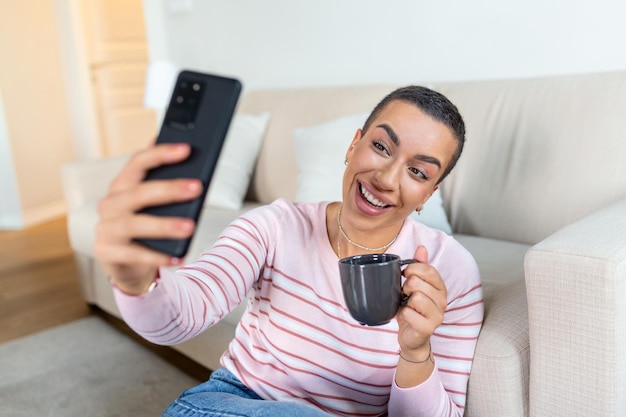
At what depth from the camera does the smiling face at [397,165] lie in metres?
0.95

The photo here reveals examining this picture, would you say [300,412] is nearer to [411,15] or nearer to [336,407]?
[336,407]

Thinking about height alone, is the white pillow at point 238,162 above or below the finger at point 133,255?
below

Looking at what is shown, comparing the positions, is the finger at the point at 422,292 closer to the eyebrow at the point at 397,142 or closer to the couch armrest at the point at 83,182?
the eyebrow at the point at 397,142

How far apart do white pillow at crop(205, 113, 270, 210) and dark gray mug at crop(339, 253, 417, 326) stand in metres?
1.46

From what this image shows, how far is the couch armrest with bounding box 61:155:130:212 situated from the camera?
2355 millimetres

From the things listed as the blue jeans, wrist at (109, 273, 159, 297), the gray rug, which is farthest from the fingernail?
the gray rug

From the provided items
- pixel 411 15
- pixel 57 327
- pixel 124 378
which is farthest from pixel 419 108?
pixel 57 327

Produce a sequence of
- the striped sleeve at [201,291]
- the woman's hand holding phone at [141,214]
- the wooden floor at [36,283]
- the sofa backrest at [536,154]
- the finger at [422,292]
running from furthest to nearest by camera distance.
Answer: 1. the wooden floor at [36,283]
2. the sofa backrest at [536,154]
3. the finger at [422,292]
4. the striped sleeve at [201,291]
5. the woman's hand holding phone at [141,214]

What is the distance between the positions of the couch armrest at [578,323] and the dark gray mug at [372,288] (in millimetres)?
256

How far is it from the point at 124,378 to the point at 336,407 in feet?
3.96

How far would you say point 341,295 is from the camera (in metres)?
0.99

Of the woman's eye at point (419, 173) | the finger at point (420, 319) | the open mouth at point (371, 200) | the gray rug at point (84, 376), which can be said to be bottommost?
the gray rug at point (84, 376)

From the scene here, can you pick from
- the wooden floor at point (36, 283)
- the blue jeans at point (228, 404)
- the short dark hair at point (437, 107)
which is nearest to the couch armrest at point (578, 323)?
the short dark hair at point (437, 107)

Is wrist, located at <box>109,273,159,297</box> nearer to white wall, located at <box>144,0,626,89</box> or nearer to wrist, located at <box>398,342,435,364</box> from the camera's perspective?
wrist, located at <box>398,342,435,364</box>
